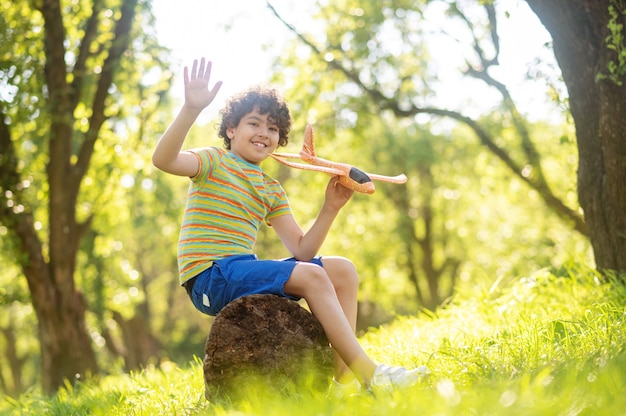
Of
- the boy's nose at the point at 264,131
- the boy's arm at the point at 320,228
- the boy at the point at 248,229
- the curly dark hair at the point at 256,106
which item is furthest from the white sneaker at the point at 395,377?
the curly dark hair at the point at 256,106

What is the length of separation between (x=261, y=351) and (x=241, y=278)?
1.20ft

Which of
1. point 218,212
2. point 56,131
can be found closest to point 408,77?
point 56,131

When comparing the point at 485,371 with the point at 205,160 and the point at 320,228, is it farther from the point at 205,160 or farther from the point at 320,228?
the point at 205,160

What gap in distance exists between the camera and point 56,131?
8.15 metres

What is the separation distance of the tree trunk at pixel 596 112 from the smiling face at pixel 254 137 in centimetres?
231

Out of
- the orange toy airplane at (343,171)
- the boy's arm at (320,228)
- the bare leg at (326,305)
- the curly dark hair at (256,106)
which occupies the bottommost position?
the bare leg at (326,305)

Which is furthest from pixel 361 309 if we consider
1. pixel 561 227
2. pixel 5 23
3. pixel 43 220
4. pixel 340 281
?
pixel 340 281

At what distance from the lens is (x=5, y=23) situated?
709cm

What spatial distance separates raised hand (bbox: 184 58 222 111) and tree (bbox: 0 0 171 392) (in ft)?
14.6

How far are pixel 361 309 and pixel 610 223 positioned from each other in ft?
65.8

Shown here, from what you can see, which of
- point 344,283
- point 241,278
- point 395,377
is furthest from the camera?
point 344,283

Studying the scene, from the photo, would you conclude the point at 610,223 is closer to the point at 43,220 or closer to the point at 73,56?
the point at 73,56

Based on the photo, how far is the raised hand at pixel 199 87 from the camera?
3.31m

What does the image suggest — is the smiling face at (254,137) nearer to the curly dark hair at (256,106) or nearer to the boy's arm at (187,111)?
the curly dark hair at (256,106)
